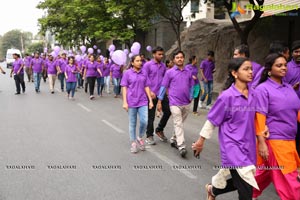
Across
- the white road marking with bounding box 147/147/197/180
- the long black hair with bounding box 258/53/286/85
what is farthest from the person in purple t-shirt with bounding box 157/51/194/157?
the long black hair with bounding box 258/53/286/85

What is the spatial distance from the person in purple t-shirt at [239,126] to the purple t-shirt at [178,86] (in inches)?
113

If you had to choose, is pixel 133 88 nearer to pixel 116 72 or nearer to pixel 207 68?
pixel 207 68

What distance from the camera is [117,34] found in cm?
2016

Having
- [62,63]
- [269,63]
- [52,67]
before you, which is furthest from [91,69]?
[269,63]

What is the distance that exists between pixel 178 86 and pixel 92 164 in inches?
77.1

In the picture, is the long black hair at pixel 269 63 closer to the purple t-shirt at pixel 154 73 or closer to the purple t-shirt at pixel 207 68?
the purple t-shirt at pixel 154 73

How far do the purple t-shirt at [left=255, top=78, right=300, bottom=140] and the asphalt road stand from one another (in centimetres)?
118

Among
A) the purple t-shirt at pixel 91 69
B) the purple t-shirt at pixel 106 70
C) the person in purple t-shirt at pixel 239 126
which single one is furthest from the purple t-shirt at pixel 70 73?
the person in purple t-shirt at pixel 239 126

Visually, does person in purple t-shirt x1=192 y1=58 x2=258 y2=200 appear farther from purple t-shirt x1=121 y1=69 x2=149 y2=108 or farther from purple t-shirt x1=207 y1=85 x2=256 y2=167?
purple t-shirt x1=121 y1=69 x2=149 y2=108

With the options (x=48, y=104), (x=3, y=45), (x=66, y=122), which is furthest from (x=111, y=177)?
(x=3, y=45)

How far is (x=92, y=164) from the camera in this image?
5871 mm

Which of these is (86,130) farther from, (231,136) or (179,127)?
(231,136)

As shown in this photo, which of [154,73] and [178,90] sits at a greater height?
[154,73]

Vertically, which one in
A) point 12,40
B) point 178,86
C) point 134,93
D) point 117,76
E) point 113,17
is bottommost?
point 117,76
